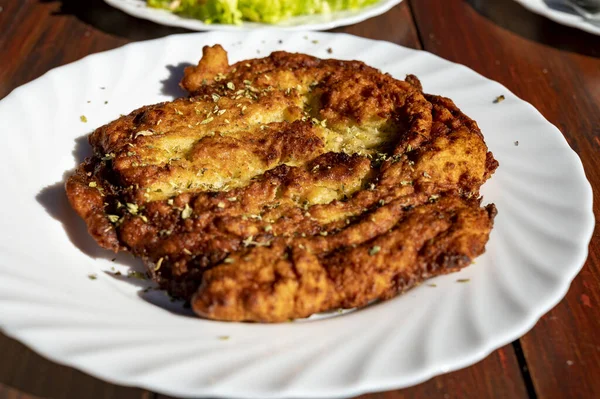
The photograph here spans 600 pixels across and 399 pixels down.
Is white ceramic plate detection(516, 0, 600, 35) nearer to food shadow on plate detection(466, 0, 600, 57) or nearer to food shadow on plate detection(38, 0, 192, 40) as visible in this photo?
food shadow on plate detection(466, 0, 600, 57)

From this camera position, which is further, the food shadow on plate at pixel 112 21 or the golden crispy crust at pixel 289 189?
the food shadow on plate at pixel 112 21

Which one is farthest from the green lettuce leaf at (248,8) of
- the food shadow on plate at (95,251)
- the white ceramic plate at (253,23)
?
the food shadow on plate at (95,251)

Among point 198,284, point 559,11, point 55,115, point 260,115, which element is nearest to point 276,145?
point 260,115

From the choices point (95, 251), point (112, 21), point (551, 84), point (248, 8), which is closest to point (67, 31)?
point (112, 21)

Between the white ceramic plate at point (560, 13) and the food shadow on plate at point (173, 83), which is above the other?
the food shadow on plate at point (173, 83)

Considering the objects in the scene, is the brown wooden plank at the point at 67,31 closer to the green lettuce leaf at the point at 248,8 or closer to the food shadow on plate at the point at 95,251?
the green lettuce leaf at the point at 248,8

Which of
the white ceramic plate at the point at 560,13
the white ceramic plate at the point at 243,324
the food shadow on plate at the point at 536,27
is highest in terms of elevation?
the white ceramic plate at the point at 243,324

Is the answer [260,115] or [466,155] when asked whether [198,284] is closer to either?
[260,115]

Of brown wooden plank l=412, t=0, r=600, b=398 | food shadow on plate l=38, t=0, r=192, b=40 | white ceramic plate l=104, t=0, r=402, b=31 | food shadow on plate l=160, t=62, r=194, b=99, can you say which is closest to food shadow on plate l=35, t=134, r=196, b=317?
food shadow on plate l=160, t=62, r=194, b=99
